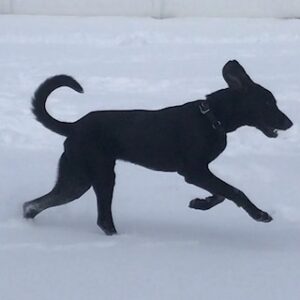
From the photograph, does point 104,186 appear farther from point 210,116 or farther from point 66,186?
point 210,116

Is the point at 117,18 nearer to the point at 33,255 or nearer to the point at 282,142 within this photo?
the point at 282,142

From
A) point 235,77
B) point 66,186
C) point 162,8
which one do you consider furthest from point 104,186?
point 162,8

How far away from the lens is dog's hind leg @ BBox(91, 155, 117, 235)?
4.04 m

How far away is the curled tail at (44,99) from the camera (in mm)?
4113

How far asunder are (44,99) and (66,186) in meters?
0.48

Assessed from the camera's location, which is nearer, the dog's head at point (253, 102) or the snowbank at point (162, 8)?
the dog's head at point (253, 102)

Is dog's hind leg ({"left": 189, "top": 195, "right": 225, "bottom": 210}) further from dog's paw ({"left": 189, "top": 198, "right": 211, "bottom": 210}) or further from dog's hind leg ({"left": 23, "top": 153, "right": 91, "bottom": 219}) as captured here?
dog's hind leg ({"left": 23, "top": 153, "right": 91, "bottom": 219})

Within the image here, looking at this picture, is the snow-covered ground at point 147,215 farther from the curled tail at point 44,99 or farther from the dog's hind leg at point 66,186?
the curled tail at point 44,99

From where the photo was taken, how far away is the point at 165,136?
4.00m

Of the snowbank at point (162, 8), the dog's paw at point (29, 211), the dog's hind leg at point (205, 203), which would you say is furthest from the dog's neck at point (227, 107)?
the snowbank at point (162, 8)

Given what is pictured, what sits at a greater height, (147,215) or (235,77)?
(235,77)

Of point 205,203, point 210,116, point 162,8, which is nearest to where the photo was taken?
point 210,116

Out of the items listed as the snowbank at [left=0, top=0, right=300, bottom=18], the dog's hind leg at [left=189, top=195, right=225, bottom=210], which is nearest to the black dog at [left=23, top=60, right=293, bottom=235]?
the dog's hind leg at [left=189, top=195, right=225, bottom=210]

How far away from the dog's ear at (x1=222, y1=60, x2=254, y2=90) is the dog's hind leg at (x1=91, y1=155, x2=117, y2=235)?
0.74 metres
